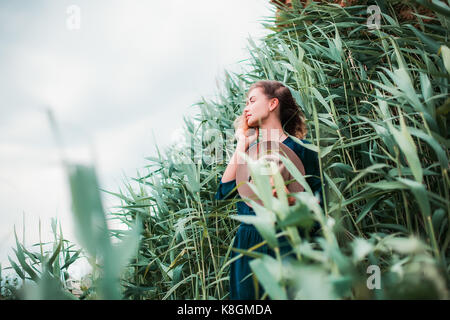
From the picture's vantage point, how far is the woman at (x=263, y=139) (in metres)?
0.83

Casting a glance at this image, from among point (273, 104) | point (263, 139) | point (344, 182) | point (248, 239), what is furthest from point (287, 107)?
point (248, 239)

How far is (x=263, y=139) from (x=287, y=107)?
233 mm

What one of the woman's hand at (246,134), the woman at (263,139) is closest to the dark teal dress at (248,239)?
the woman at (263,139)

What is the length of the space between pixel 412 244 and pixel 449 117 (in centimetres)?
53

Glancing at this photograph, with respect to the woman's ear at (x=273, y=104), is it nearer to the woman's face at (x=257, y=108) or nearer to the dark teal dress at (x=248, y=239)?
the woman's face at (x=257, y=108)

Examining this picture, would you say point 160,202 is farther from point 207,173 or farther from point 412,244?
point 412,244

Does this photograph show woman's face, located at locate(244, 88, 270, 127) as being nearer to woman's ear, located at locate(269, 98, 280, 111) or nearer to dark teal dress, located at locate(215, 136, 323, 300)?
woman's ear, located at locate(269, 98, 280, 111)

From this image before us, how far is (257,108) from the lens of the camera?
97 centimetres

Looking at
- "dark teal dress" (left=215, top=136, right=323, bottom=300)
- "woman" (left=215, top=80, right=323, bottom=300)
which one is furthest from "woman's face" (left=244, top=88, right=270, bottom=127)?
"dark teal dress" (left=215, top=136, right=323, bottom=300)

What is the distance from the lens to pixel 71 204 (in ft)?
0.88

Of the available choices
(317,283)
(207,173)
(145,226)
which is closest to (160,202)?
(145,226)

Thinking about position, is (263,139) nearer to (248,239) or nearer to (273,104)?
(273,104)

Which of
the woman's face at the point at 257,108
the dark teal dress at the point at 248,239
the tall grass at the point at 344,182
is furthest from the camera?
the woman's face at the point at 257,108

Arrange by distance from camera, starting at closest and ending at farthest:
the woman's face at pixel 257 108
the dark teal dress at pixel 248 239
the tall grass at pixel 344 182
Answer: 1. the tall grass at pixel 344 182
2. the dark teal dress at pixel 248 239
3. the woman's face at pixel 257 108
